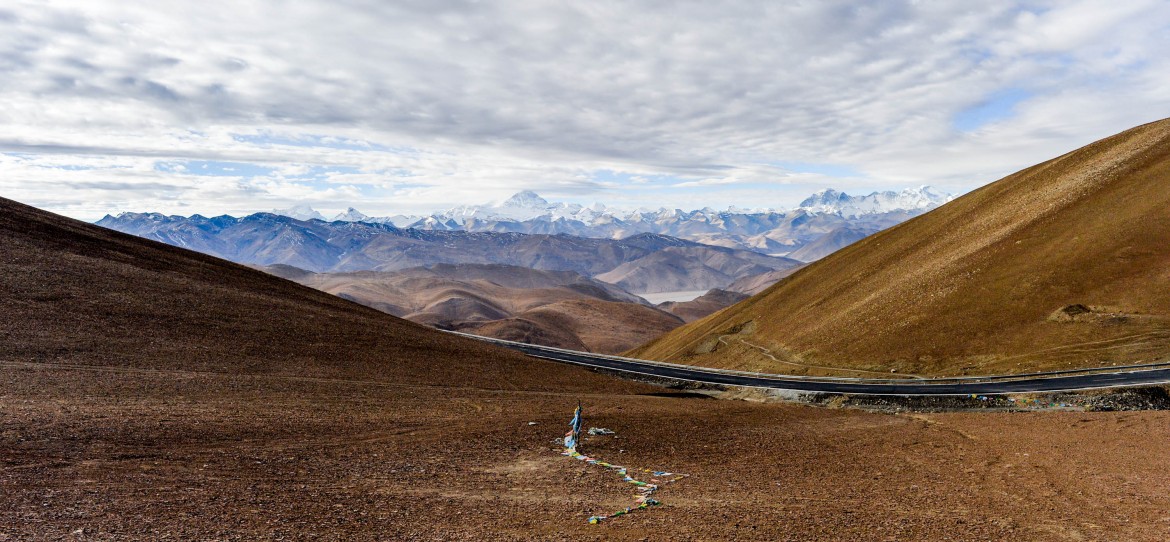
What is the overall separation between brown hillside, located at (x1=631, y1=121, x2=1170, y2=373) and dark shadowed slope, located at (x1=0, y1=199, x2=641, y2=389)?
110 ft

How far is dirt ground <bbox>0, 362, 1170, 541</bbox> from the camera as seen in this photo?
50.8 feet

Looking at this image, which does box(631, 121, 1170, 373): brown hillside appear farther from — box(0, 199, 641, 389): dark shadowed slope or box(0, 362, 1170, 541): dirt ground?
box(0, 199, 641, 389): dark shadowed slope

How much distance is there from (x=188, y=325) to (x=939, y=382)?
54.4 meters

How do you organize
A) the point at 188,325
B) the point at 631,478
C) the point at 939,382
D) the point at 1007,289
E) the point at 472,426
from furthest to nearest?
the point at 1007,289, the point at 939,382, the point at 188,325, the point at 472,426, the point at 631,478

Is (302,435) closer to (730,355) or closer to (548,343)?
(730,355)

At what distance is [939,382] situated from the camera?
50969 millimetres

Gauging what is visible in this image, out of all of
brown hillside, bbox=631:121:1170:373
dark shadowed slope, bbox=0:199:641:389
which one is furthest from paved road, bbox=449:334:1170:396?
dark shadowed slope, bbox=0:199:641:389

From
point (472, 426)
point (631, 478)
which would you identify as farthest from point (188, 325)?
point (631, 478)

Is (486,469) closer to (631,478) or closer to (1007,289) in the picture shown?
(631,478)

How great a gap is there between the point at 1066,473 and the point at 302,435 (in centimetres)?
2792

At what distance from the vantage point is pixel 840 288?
285ft

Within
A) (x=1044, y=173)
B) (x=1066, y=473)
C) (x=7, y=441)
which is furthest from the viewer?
(x=1044, y=173)

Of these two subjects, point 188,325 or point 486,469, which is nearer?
point 486,469

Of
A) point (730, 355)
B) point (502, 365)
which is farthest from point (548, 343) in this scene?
point (502, 365)
